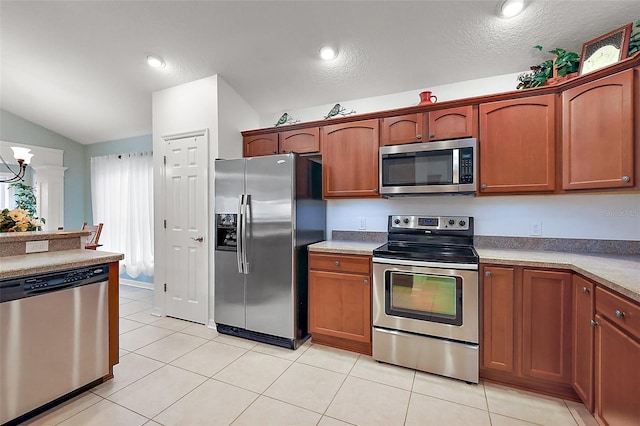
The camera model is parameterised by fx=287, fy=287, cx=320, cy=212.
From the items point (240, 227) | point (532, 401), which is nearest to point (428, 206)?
point (532, 401)

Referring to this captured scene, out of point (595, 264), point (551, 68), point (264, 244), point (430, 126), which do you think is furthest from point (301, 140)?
point (595, 264)

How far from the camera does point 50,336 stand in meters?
1.78

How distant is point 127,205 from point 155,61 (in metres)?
2.58

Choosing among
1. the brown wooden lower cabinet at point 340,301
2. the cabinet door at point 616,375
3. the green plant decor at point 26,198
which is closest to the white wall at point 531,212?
the brown wooden lower cabinet at point 340,301

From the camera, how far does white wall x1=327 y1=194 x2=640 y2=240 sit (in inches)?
86.4

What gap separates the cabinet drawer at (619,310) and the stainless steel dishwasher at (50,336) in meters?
3.04

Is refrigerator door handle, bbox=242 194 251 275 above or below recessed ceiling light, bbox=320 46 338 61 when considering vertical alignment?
below

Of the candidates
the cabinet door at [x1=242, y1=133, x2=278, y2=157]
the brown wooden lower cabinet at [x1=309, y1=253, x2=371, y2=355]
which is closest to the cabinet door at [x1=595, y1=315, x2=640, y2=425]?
the brown wooden lower cabinet at [x1=309, y1=253, x2=371, y2=355]

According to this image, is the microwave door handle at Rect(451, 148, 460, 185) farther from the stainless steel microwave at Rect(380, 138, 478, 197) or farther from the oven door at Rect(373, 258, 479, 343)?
the oven door at Rect(373, 258, 479, 343)

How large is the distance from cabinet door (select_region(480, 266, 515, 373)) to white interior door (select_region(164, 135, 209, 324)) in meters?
2.64

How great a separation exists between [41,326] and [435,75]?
11.6ft

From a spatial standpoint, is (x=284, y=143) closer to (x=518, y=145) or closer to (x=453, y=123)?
(x=453, y=123)

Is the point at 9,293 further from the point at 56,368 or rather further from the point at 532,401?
the point at 532,401

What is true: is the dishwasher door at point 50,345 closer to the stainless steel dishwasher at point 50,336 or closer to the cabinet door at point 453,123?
the stainless steel dishwasher at point 50,336
